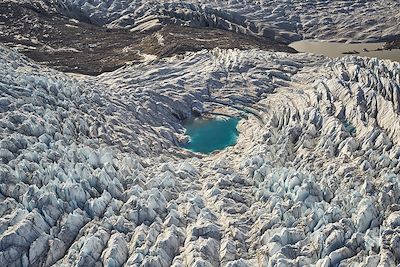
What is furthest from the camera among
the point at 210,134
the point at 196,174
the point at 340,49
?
the point at 340,49

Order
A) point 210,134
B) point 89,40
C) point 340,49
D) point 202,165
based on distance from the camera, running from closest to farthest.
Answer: point 202,165 < point 210,134 < point 89,40 < point 340,49

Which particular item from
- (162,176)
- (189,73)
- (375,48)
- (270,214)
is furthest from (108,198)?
(375,48)

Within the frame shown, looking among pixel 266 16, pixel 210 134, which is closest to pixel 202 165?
pixel 210 134

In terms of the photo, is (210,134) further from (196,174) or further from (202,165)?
(196,174)

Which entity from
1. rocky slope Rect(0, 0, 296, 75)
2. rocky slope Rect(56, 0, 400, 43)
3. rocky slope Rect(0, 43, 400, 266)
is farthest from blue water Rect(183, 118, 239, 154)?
rocky slope Rect(56, 0, 400, 43)

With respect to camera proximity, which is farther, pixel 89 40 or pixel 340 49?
pixel 340 49

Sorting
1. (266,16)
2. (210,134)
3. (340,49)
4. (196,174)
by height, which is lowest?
(340,49)

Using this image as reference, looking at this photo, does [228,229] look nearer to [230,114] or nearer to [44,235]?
[44,235]
